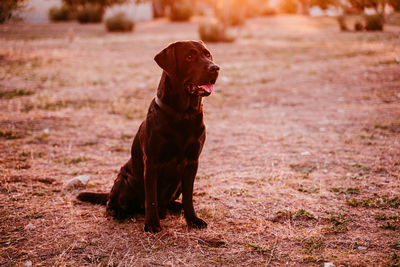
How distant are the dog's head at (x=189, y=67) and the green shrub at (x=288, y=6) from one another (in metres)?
57.8

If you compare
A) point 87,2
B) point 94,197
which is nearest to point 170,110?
point 94,197

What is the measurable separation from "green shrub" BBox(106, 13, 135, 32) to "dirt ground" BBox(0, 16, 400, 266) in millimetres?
15671

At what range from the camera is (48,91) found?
9.61m

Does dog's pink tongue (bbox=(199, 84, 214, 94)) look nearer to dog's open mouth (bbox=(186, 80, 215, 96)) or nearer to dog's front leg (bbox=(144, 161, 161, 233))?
dog's open mouth (bbox=(186, 80, 215, 96))

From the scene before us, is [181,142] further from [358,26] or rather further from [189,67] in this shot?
[358,26]

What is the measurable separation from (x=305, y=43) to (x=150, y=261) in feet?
56.0

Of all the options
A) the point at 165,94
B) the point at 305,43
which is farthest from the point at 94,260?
the point at 305,43

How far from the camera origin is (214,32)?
1900 cm

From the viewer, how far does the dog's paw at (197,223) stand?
11.9ft

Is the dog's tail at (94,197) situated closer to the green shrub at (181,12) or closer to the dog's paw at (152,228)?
the dog's paw at (152,228)

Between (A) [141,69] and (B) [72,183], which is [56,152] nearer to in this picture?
(B) [72,183]


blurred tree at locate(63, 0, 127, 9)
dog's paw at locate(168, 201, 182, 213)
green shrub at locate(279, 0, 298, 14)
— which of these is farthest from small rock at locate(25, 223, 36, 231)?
green shrub at locate(279, 0, 298, 14)

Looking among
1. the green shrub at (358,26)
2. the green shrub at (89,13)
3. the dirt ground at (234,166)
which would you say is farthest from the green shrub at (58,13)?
the dirt ground at (234,166)

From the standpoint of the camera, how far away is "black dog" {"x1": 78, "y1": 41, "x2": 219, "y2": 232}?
129 inches
